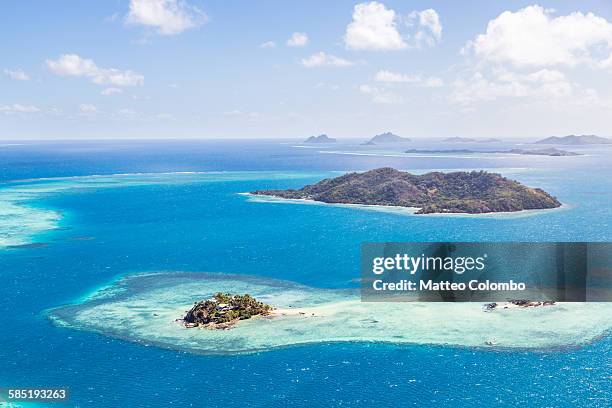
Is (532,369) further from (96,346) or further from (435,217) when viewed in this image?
(435,217)

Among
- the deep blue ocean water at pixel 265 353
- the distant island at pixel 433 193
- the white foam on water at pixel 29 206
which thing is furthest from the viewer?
the distant island at pixel 433 193

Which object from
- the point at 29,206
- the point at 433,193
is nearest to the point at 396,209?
the point at 433,193

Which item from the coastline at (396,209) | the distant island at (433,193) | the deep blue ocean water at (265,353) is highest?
the distant island at (433,193)

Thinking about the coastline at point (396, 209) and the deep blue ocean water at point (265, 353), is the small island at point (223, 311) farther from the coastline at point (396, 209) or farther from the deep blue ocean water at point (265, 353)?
the coastline at point (396, 209)

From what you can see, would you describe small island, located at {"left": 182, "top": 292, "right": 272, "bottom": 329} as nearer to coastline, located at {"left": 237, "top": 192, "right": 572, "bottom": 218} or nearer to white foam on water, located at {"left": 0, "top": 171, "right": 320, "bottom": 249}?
white foam on water, located at {"left": 0, "top": 171, "right": 320, "bottom": 249}

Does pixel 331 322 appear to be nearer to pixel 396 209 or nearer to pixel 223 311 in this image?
pixel 223 311

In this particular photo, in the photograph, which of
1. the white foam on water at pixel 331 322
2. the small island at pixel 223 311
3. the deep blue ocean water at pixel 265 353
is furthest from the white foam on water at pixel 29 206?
the small island at pixel 223 311

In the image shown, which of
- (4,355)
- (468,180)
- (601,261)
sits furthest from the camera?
(468,180)

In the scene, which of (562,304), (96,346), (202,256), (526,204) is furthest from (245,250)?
(526,204)
